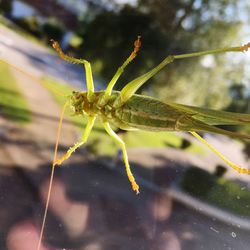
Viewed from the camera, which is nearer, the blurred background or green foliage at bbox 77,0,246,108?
the blurred background

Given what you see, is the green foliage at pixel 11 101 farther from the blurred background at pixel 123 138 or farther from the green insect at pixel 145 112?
the green insect at pixel 145 112

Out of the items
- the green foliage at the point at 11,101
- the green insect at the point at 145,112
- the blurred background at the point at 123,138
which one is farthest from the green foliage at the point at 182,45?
the green insect at the point at 145,112

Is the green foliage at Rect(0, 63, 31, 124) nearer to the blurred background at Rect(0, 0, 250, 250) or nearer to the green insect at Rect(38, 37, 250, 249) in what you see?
the blurred background at Rect(0, 0, 250, 250)

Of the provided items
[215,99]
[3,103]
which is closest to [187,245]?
[3,103]

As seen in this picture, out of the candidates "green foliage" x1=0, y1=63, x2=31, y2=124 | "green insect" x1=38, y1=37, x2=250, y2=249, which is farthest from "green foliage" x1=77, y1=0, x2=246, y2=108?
"green insect" x1=38, y1=37, x2=250, y2=249

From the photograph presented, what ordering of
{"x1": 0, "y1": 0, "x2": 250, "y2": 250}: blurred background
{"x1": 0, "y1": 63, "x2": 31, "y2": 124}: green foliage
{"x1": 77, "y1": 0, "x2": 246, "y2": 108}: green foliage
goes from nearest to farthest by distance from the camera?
{"x1": 0, "y1": 0, "x2": 250, "y2": 250}: blurred background
{"x1": 0, "y1": 63, "x2": 31, "y2": 124}: green foliage
{"x1": 77, "y1": 0, "x2": 246, "y2": 108}: green foliage

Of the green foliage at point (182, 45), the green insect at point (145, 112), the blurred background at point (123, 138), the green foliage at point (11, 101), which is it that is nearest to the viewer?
the green insect at point (145, 112)

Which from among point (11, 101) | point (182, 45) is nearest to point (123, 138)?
point (11, 101)

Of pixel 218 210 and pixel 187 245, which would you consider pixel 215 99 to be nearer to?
pixel 218 210

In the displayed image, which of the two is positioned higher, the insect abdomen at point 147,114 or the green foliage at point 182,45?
the green foliage at point 182,45
